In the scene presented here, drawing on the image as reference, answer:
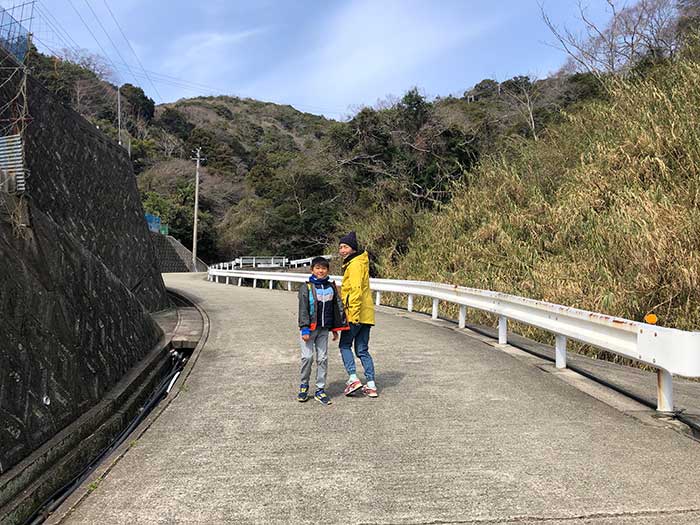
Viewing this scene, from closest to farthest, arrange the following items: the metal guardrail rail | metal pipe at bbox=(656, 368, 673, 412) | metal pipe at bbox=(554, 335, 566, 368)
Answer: metal pipe at bbox=(656, 368, 673, 412) < metal pipe at bbox=(554, 335, 566, 368) < the metal guardrail rail

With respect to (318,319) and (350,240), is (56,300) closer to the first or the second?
(318,319)

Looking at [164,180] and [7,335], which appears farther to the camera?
[164,180]

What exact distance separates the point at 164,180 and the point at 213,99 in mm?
96582

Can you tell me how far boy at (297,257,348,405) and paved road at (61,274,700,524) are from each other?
28cm

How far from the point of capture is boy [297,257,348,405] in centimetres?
535

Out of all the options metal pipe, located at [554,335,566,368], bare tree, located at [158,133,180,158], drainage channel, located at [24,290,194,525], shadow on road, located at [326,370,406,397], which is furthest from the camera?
bare tree, located at [158,133,180,158]

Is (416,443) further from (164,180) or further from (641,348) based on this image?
(164,180)

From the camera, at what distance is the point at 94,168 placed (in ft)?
38.7

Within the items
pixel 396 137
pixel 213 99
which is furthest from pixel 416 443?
pixel 213 99

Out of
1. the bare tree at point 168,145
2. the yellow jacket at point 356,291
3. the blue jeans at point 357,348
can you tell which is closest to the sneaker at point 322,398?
the blue jeans at point 357,348

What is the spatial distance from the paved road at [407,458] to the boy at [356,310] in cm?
25

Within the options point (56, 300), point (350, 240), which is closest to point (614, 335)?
point (350, 240)

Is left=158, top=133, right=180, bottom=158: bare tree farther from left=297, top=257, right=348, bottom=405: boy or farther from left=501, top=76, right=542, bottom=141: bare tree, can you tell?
left=297, top=257, right=348, bottom=405: boy

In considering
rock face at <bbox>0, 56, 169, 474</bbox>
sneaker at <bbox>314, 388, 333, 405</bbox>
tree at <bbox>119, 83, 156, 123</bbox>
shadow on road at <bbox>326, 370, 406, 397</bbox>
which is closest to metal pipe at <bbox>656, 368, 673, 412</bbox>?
shadow on road at <bbox>326, 370, 406, 397</bbox>
